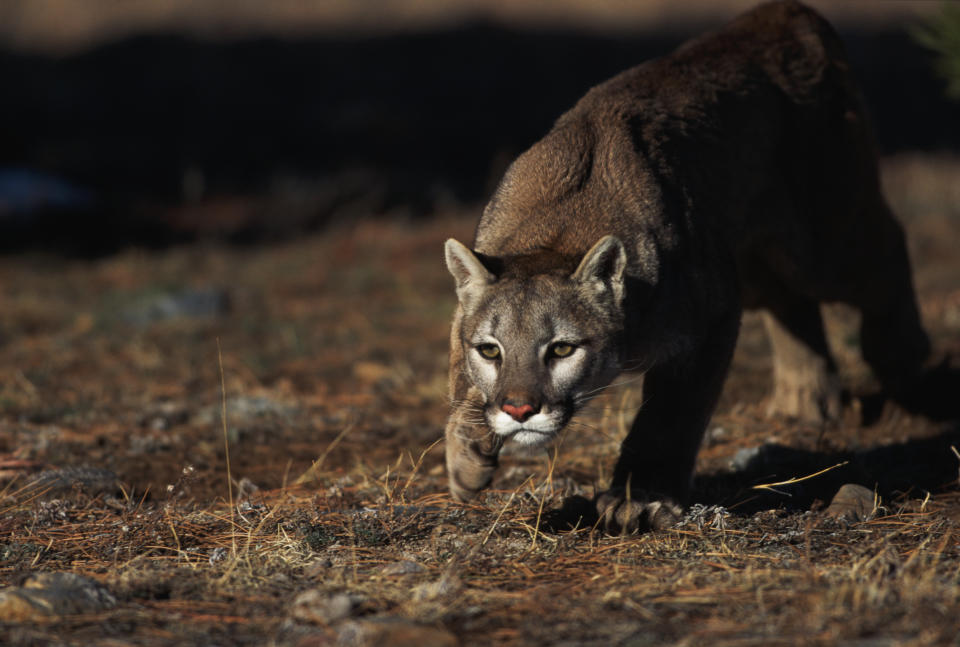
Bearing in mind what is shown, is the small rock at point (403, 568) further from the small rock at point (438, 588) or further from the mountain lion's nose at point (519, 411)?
the mountain lion's nose at point (519, 411)

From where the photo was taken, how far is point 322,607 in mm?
3426

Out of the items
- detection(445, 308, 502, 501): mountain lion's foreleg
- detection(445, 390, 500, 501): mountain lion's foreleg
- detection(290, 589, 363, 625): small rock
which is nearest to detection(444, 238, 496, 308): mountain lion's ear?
detection(445, 308, 502, 501): mountain lion's foreleg

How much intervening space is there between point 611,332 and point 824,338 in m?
2.95

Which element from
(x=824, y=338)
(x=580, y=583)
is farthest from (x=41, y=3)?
(x=580, y=583)

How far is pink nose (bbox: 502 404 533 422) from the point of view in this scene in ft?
14.2

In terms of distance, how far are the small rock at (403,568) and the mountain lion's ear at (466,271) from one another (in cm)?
138

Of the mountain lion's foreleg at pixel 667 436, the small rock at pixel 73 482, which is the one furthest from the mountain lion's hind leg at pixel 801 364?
the small rock at pixel 73 482

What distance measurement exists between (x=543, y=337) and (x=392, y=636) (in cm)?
174

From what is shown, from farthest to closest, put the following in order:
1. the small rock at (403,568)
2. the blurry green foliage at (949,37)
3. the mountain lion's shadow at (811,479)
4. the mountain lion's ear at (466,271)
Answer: the blurry green foliage at (949,37) < the mountain lion's shadow at (811,479) < the mountain lion's ear at (466,271) < the small rock at (403,568)

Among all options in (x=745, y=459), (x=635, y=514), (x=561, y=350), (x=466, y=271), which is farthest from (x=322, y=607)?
(x=745, y=459)

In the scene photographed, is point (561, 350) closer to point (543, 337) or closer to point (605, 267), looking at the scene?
point (543, 337)

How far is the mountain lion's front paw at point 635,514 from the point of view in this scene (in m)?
4.44

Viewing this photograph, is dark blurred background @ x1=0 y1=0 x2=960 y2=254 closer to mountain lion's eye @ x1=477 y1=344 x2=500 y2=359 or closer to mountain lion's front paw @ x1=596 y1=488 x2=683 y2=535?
mountain lion's eye @ x1=477 y1=344 x2=500 y2=359

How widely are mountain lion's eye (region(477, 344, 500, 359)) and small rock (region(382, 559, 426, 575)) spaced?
42.8 inches
